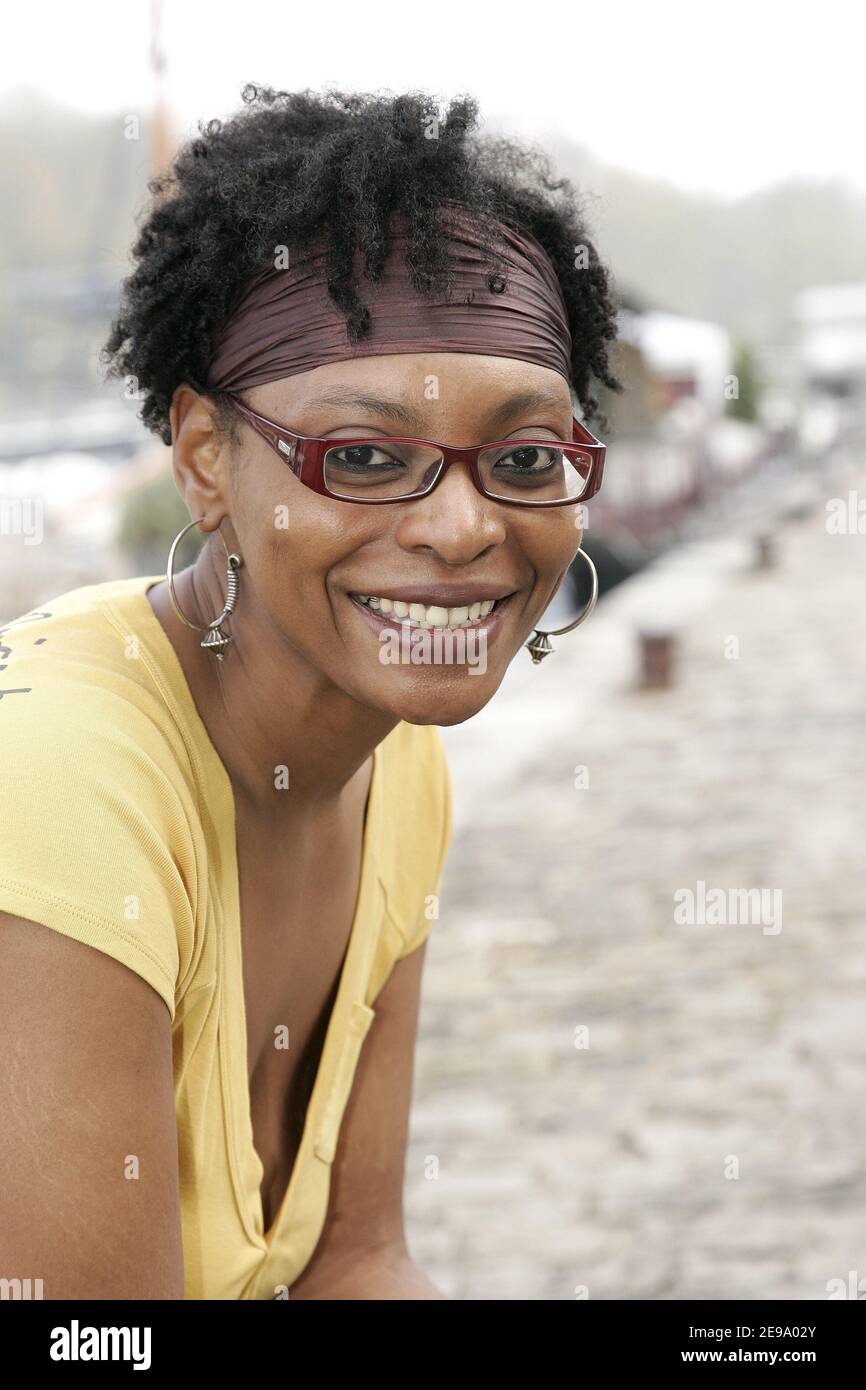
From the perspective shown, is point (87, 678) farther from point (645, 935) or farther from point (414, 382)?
point (645, 935)

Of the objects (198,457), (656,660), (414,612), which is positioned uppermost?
(656,660)

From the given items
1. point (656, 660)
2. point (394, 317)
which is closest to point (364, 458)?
point (394, 317)

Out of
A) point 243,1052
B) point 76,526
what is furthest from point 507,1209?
point 76,526

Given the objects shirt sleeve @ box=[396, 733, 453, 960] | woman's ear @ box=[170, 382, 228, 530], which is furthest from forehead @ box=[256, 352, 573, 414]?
shirt sleeve @ box=[396, 733, 453, 960]

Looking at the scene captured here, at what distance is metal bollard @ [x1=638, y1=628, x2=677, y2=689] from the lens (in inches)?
414

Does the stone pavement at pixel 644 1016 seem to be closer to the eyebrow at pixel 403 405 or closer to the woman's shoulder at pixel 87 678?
the woman's shoulder at pixel 87 678

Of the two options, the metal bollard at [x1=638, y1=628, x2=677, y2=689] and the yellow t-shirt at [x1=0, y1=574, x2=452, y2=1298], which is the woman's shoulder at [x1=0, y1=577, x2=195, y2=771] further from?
the metal bollard at [x1=638, y1=628, x2=677, y2=689]

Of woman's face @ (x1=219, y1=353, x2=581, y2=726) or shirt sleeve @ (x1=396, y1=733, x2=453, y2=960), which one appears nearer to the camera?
woman's face @ (x1=219, y1=353, x2=581, y2=726)

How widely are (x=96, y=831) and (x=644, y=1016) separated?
12.8 ft

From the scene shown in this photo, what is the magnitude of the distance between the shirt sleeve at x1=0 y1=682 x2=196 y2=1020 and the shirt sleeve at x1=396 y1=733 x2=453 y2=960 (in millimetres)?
675

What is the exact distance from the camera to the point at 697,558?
1927cm

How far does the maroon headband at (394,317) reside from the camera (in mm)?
1558

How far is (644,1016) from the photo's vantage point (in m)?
5.05
